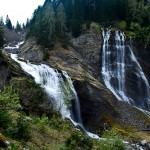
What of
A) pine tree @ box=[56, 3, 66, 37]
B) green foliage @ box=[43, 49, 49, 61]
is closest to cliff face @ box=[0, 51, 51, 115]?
green foliage @ box=[43, 49, 49, 61]

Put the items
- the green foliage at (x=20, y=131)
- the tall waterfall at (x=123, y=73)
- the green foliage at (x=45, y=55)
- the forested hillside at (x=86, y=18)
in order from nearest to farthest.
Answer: the green foliage at (x=20, y=131) < the tall waterfall at (x=123, y=73) < the green foliage at (x=45, y=55) < the forested hillside at (x=86, y=18)

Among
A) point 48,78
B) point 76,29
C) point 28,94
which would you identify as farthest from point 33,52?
point 28,94

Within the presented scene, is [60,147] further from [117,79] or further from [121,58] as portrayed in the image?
[121,58]

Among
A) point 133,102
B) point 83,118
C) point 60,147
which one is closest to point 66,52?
point 133,102

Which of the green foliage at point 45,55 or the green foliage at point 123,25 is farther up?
the green foliage at point 123,25

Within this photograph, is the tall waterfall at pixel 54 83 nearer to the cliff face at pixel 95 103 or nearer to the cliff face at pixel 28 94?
the cliff face at pixel 95 103

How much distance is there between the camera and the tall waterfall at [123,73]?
6450 centimetres

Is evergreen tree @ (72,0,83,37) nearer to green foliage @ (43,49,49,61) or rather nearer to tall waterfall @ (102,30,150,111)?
tall waterfall @ (102,30,150,111)

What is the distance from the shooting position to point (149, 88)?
67.9m

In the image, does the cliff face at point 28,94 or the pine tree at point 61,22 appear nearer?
the cliff face at point 28,94

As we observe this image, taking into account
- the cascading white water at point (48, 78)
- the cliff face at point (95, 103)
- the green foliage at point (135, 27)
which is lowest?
the cliff face at point (95, 103)

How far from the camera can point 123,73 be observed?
6956 cm

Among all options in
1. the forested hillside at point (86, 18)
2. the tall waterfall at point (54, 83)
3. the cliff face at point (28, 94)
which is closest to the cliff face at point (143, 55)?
the forested hillside at point (86, 18)

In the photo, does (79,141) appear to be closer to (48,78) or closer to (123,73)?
(48,78)
